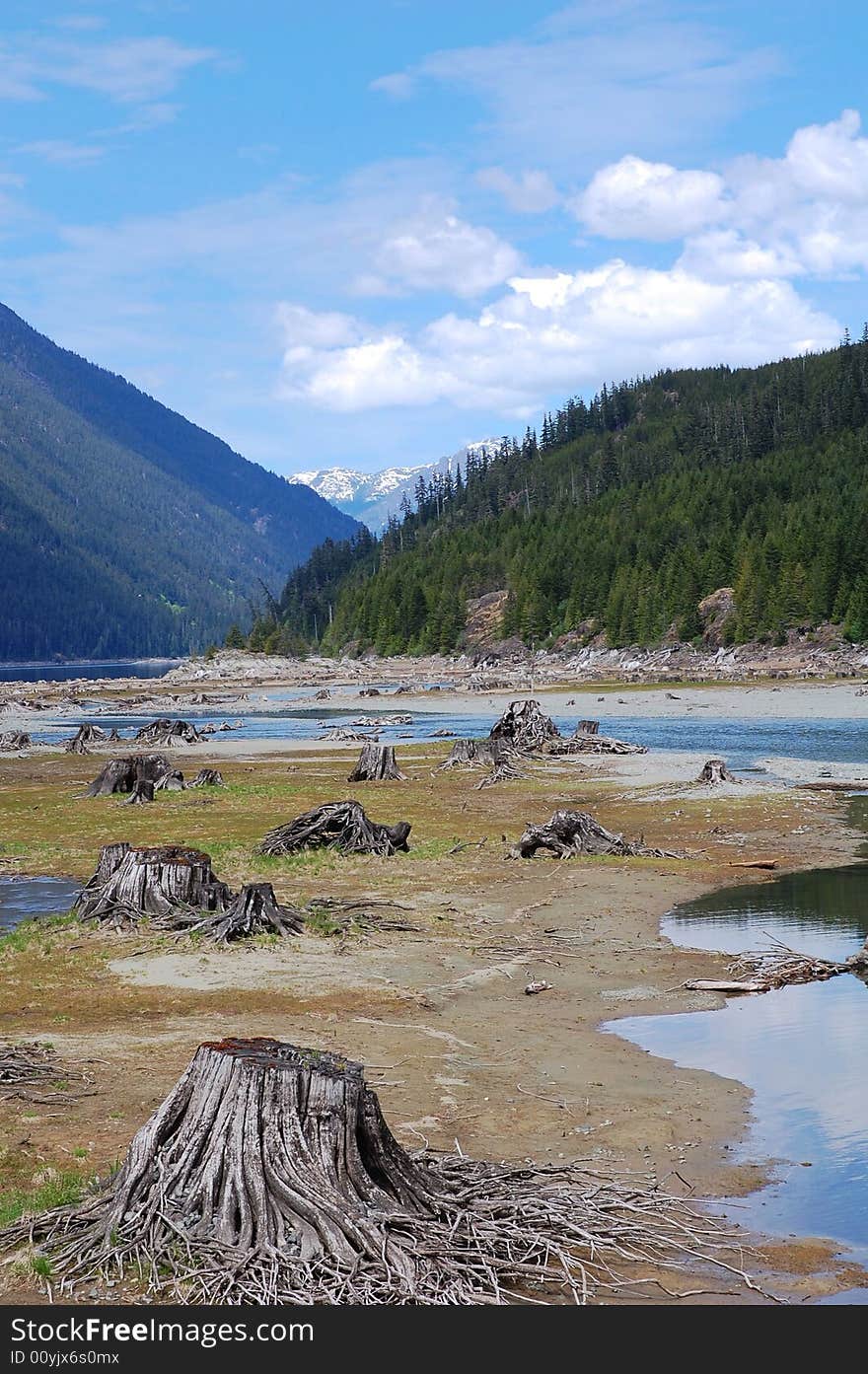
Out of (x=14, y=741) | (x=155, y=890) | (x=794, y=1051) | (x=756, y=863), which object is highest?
(x=155, y=890)

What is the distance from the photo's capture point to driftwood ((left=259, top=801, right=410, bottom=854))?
30.5 metres

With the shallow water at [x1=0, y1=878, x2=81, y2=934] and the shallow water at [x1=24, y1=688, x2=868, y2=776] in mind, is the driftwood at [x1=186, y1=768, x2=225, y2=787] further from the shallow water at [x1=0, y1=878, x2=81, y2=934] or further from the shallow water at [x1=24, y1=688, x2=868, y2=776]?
the shallow water at [x1=24, y1=688, x2=868, y2=776]

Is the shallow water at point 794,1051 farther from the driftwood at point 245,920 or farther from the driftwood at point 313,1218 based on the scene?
the driftwood at point 245,920

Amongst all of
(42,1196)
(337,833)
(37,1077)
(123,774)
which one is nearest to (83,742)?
(123,774)

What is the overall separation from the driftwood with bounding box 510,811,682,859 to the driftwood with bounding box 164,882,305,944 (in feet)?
29.6

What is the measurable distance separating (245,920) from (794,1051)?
954 cm

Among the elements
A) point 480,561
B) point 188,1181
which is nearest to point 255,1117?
point 188,1181

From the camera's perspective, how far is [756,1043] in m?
15.7

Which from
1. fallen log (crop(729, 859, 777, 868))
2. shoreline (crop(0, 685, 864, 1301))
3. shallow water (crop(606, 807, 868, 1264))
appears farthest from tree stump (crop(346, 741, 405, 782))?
shallow water (crop(606, 807, 868, 1264))

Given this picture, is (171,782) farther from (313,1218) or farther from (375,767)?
(313,1218)

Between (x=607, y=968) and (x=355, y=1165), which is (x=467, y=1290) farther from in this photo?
(x=607, y=968)

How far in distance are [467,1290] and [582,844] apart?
71.1 ft

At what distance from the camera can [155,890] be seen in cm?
2289

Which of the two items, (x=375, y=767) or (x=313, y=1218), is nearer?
(x=313, y=1218)
